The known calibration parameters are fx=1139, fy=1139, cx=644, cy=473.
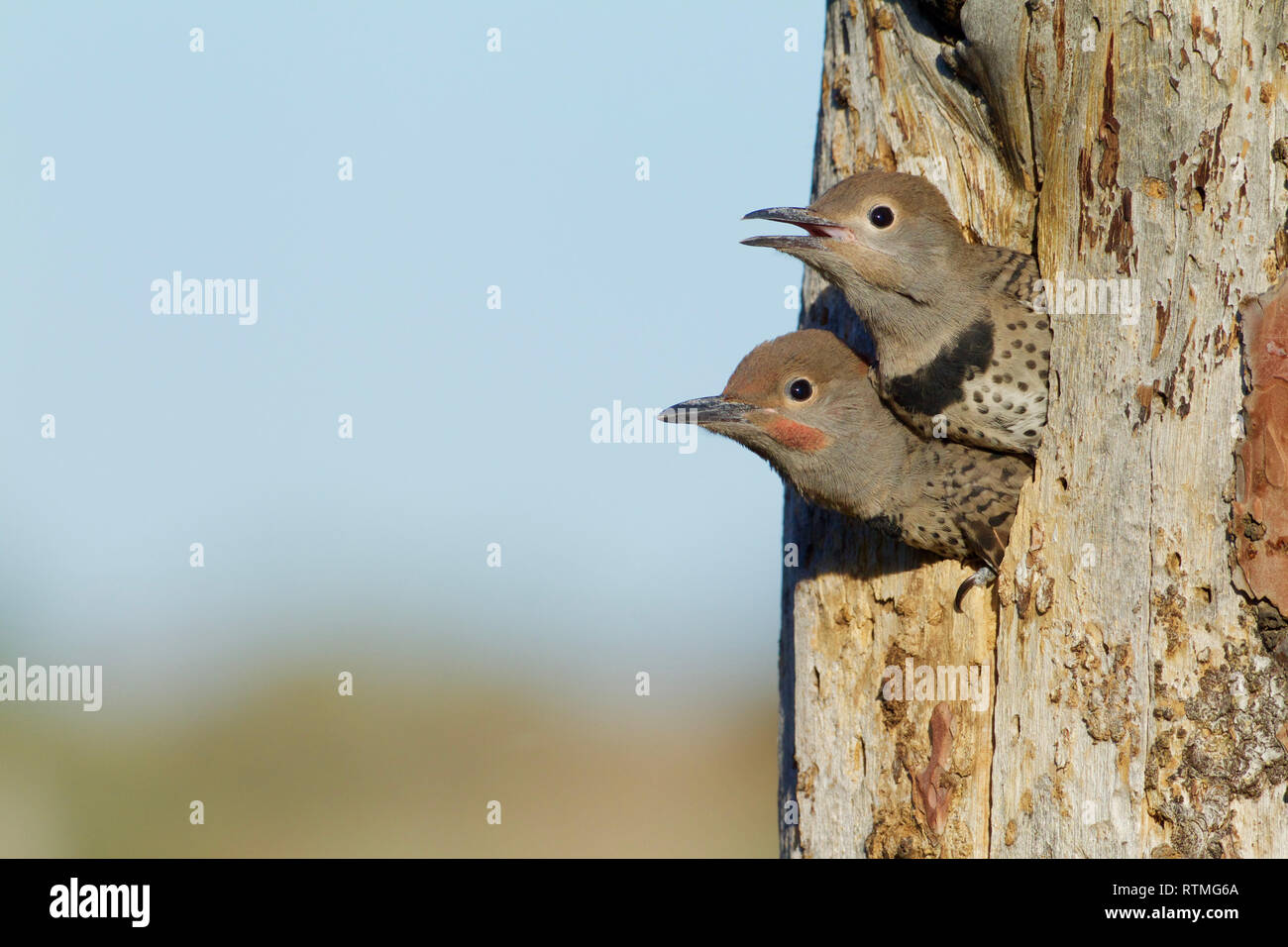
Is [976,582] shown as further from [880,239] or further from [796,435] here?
[880,239]

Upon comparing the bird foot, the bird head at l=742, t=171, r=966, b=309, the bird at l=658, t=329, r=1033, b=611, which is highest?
the bird head at l=742, t=171, r=966, b=309

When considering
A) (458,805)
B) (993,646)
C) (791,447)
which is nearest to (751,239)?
(791,447)

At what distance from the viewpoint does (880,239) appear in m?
4.08

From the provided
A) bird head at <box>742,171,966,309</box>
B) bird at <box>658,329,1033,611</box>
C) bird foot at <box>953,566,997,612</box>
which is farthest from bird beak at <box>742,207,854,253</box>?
bird foot at <box>953,566,997,612</box>

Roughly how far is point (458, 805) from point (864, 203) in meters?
6.85

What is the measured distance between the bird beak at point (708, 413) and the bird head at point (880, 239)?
1.96ft

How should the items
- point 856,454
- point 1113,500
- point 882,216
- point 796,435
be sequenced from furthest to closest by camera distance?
point 796,435 < point 856,454 < point 882,216 < point 1113,500

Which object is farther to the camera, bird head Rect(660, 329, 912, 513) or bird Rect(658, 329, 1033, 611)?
bird head Rect(660, 329, 912, 513)

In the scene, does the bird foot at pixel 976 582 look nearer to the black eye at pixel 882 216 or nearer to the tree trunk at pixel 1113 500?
the tree trunk at pixel 1113 500

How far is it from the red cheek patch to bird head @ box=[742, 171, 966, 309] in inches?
19.6

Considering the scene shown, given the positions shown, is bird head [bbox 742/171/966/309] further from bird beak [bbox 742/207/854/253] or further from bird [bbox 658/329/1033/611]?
bird [bbox 658/329/1033/611]

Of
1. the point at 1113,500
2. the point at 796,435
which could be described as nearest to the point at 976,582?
the point at 1113,500

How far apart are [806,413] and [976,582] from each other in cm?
90

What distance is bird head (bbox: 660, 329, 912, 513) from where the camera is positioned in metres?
4.26
